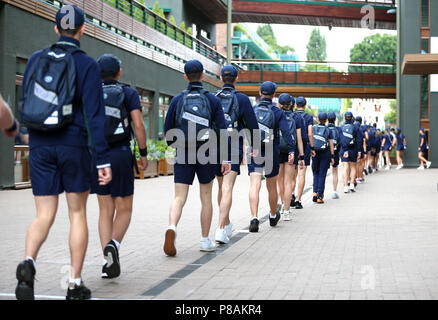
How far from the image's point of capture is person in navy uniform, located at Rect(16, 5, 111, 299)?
459 cm

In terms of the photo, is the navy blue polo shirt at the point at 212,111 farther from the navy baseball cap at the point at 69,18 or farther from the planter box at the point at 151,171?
the planter box at the point at 151,171

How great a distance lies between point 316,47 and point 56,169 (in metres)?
178

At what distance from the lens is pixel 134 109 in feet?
19.2

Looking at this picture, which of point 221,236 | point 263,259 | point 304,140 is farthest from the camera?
point 304,140

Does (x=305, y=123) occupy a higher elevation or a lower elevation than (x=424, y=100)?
lower

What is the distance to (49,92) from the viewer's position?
4539 mm

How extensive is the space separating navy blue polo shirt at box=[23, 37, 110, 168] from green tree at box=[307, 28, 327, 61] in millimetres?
175432

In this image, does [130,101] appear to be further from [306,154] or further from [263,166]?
[306,154]

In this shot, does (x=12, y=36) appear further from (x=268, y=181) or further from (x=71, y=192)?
(x=71, y=192)

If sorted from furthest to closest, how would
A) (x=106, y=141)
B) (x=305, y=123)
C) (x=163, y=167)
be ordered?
(x=163, y=167) → (x=305, y=123) → (x=106, y=141)

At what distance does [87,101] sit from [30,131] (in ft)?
1.48

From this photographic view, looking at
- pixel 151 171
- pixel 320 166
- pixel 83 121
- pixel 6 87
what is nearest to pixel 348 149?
pixel 320 166

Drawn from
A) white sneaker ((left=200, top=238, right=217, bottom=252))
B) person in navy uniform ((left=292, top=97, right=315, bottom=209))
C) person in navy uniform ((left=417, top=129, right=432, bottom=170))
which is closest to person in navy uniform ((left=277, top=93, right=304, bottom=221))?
person in navy uniform ((left=292, top=97, right=315, bottom=209))
